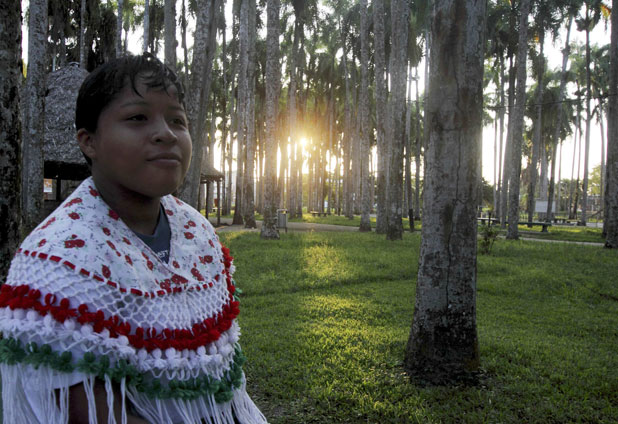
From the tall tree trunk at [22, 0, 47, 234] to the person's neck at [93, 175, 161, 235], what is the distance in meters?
6.76

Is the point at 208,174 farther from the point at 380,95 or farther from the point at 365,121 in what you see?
the point at 380,95

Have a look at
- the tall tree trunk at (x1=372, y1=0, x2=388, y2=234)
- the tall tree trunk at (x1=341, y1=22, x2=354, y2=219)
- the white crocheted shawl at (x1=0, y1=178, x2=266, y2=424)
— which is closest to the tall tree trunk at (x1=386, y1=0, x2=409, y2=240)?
the tall tree trunk at (x1=372, y1=0, x2=388, y2=234)

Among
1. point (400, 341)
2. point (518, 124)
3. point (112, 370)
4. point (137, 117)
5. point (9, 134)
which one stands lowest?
point (400, 341)

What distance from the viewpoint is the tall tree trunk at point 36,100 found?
7.68m

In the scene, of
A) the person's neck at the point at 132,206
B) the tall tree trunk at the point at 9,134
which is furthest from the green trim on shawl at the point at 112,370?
the tall tree trunk at the point at 9,134

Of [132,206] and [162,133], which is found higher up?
[162,133]

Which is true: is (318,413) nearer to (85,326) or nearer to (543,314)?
(85,326)

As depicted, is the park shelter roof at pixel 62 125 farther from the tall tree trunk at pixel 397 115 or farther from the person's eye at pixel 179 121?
the person's eye at pixel 179 121

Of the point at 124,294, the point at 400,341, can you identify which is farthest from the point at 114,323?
the point at 400,341

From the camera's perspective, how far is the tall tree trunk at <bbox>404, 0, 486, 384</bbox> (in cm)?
421

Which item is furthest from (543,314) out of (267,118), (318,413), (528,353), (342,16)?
(342,16)

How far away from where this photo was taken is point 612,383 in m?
4.55

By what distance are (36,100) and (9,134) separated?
22.5ft

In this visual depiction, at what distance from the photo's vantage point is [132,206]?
4.38 feet
